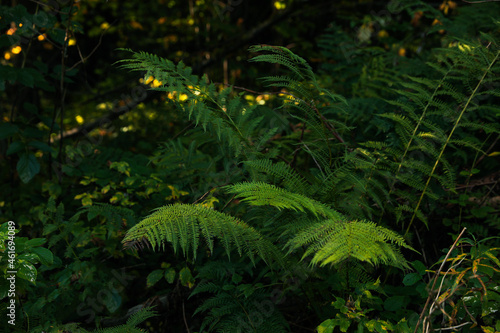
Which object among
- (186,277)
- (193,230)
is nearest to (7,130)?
(186,277)

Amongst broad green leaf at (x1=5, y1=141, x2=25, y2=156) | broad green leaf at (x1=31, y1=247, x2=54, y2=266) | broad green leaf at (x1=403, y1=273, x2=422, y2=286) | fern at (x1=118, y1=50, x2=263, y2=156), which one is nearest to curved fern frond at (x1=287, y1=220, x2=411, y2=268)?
broad green leaf at (x1=403, y1=273, x2=422, y2=286)

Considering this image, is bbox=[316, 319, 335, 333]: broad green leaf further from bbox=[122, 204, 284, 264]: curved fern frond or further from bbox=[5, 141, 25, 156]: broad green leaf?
bbox=[5, 141, 25, 156]: broad green leaf

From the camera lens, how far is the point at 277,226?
1.72m

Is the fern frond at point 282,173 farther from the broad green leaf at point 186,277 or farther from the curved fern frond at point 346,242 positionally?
the broad green leaf at point 186,277

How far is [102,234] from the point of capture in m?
2.11

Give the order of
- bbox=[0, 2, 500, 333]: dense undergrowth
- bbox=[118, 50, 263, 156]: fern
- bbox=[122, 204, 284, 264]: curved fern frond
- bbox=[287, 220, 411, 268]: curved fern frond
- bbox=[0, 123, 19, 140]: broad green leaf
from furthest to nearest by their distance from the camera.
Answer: bbox=[0, 123, 19, 140]: broad green leaf → bbox=[118, 50, 263, 156]: fern → bbox=[0, 2, 500, 333]: dense undergrowth → bbox=[122, 204, 284, 264]: curved fern frond → bbox=[287, 220, 411, 268]: curved fern frond

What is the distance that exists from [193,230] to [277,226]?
0.45 m

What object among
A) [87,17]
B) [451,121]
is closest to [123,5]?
[87,17]

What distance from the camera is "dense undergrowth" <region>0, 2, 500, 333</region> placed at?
1.46 m

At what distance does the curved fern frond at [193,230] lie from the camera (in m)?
1.36

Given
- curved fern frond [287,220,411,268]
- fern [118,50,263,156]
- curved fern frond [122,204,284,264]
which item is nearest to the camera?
curved fern frond [287,220,411,268]

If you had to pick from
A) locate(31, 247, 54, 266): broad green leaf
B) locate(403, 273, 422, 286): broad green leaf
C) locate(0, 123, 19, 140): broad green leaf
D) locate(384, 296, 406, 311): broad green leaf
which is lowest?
locate(384, 296, 406, 311): broad green leaf

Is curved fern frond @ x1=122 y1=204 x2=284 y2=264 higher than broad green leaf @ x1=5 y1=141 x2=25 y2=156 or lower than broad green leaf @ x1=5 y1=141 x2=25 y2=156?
lower

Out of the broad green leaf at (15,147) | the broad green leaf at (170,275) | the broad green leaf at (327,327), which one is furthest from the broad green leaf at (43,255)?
the broad green leaf at (15,147)
